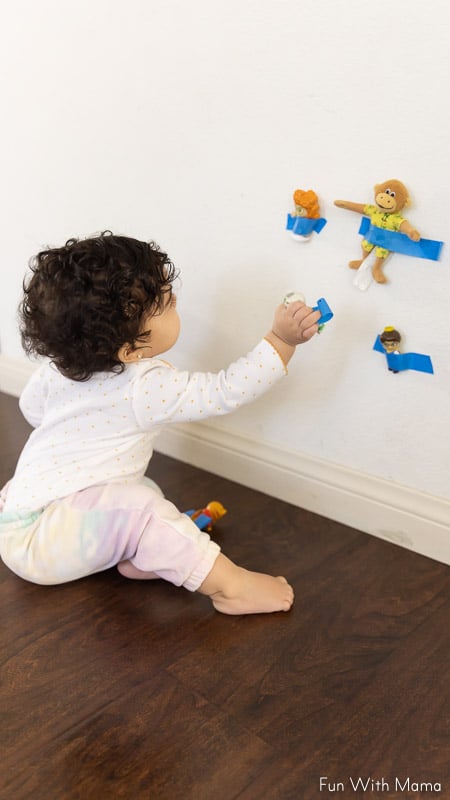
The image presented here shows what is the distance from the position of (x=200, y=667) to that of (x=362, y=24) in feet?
2.99

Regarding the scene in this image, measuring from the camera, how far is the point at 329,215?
1163mm

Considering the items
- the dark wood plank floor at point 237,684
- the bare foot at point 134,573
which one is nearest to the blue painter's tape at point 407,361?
the dark wood plank floor at point 237,684

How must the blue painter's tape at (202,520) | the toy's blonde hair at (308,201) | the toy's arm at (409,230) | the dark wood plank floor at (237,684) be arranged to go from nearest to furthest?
1. the dark wood plank floor at (237,684)
2. the toy's arm at (409,230)
3. the toy's blonde hair at (308,201)
4. the blue painter's tape at (202,520)

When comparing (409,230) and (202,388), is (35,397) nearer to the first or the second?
(202,388)

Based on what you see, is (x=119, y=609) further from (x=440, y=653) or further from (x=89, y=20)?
(x=89, y=20)

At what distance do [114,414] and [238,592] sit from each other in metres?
0.33

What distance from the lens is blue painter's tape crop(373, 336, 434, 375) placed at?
3.69 ft

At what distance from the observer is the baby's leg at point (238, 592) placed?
1077 mm

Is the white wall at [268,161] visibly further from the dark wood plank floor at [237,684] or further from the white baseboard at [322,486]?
the dark wood plank floor at [237,684]

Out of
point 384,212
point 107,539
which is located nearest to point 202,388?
point 107,539

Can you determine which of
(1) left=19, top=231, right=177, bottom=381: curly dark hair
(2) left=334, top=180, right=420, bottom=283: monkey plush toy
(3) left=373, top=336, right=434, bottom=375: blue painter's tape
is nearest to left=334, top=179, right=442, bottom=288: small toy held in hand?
(2) left=334, top=180, right=420, bottom=283: monkey plush toy

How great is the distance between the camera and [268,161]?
1.22 metres

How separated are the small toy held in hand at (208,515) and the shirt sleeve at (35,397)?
1.04 feet

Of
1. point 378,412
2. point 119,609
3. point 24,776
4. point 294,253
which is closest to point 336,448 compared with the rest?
point 378,412
